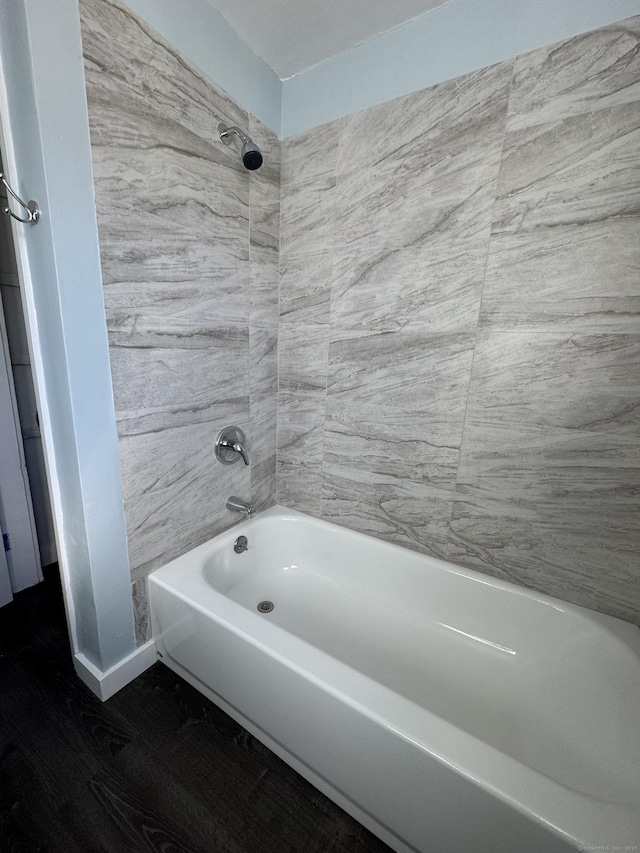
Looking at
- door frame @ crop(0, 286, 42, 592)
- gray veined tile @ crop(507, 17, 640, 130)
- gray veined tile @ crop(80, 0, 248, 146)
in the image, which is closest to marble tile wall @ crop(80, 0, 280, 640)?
gray veined tile @ crop(80, 0, 248, 146)

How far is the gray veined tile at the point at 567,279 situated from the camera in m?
1.01

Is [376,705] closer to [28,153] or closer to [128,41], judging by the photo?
[28,153]

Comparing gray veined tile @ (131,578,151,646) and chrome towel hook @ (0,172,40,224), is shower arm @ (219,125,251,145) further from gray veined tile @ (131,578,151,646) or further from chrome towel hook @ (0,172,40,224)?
gray veined tile @ (131,578,151,646)

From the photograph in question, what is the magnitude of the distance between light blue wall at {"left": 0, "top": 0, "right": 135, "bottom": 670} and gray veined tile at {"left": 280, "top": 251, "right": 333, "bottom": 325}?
81 cm

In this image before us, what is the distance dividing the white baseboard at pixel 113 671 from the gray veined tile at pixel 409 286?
1527mm

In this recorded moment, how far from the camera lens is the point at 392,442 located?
58.4 inches

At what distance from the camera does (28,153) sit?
885 millimetres

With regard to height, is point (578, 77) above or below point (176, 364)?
above

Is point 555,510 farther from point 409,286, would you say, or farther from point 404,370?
point 409,286

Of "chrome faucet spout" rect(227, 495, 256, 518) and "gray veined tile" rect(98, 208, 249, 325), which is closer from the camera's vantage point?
"gray veined tile" rect(98, 208, 249, 325)

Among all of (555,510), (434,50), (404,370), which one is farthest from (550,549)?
(434,50)

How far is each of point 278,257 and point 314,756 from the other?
1826mm

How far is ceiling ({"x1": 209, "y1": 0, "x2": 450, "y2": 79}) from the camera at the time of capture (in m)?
1.13

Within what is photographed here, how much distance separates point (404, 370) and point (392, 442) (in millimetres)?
311
